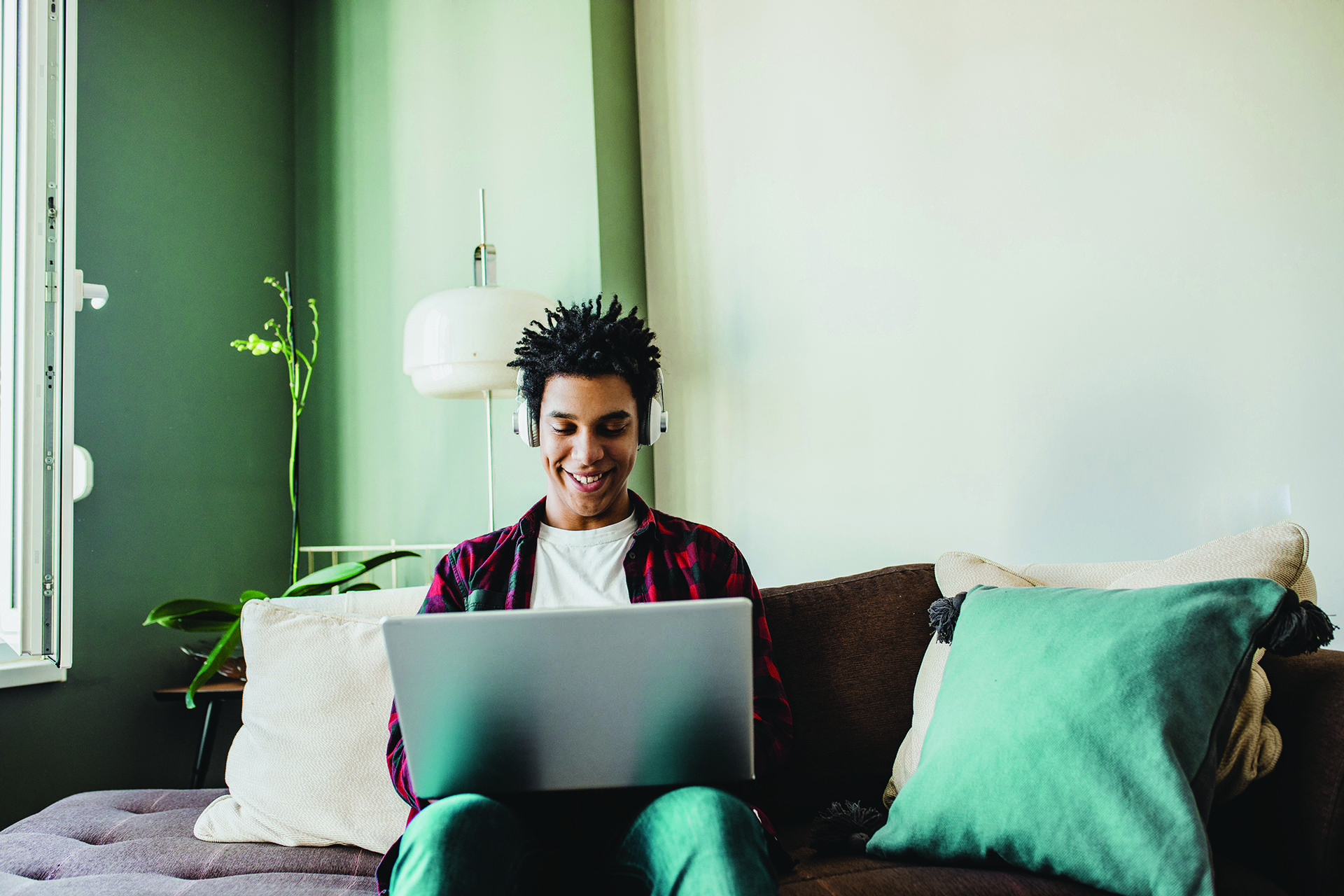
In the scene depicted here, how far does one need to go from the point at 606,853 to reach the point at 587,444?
1.82ft

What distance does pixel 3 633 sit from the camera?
1839mm

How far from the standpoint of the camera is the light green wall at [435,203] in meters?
2.34

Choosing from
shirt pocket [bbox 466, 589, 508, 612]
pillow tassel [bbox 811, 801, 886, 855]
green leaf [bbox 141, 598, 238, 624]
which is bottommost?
pillow tassel [bbox 811, 801, 886, 855]

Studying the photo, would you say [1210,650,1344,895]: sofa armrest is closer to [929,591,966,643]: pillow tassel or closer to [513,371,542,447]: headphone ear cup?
[929,591,966,643]: pillow tassel

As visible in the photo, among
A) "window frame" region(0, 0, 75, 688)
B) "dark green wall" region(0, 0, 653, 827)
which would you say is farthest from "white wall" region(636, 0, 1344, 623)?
"window frame" region(0, 0, 75, 688)

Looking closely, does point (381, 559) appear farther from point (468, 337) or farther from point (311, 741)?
point (311, 741)

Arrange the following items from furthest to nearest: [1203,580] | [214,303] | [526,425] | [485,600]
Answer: [214,303], [526,425], [485,600], [1203,580]

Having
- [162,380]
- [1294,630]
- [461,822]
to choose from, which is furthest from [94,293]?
[1294,630]

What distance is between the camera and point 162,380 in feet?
8.15

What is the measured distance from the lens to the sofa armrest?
0.97 meters

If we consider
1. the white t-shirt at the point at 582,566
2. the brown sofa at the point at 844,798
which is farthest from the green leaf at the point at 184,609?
the white t-shirt at the point at 582,566

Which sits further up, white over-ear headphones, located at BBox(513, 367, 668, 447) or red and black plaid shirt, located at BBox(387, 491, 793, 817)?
white over-ear headphones, located at BBox(513, 367, 668, 447)

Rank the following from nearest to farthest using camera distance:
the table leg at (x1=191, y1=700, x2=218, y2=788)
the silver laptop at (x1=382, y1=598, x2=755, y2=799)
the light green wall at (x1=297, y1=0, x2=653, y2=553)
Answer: the silver laptop at (x1=382, y1=598, x2=755, y2=799) → the table leg at (x1=191, y1=700, x2=218, y2=788) → the light green wall at (x1=297, y1=0, x2=653, y2=553)

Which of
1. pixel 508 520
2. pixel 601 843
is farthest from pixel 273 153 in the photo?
pixel 601 843
